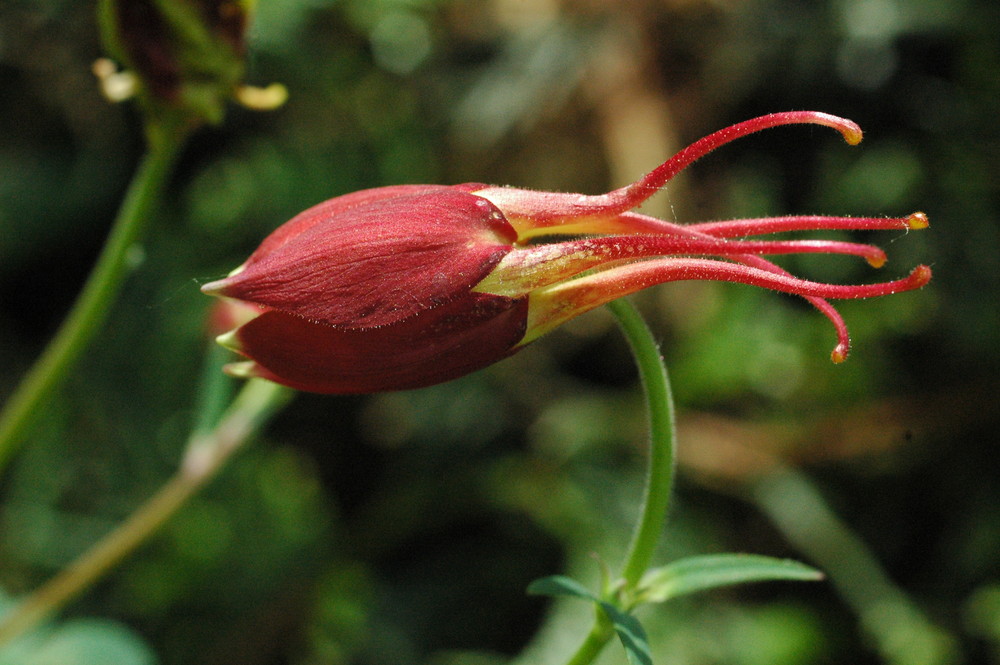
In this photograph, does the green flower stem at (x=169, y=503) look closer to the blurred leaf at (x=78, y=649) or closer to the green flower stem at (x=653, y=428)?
the blurred leaf at (x=78, y=649)

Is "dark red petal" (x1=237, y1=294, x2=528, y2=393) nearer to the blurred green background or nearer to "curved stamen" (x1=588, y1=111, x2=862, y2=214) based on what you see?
"curved stamen" (x1=588, y1=111, x2=862, y2=214)

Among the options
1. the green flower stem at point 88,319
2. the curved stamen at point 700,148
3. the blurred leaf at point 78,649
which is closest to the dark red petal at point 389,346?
the curved stamen at point 700,148

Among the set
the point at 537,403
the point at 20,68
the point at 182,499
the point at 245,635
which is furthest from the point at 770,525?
the point at 20,68

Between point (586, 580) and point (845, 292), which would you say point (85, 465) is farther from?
point (845, 292)

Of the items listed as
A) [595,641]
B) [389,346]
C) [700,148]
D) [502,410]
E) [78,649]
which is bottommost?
[502,410]

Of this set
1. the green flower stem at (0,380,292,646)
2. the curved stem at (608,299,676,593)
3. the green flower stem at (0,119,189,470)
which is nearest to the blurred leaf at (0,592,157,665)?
the green flower stem at (0,380,292,646)

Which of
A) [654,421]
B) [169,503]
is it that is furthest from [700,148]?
[169,503]

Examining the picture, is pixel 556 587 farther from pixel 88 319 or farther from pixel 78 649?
pixel 78 649
